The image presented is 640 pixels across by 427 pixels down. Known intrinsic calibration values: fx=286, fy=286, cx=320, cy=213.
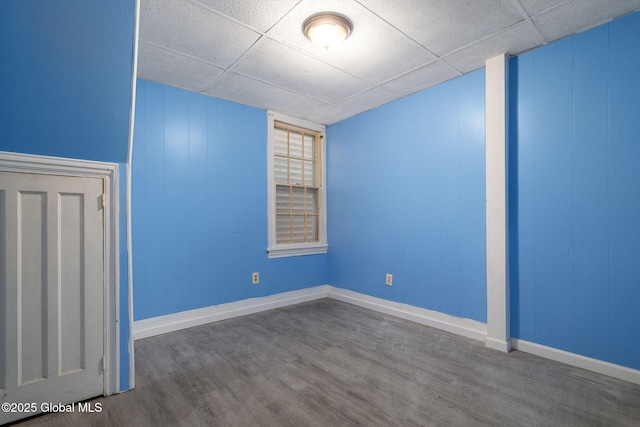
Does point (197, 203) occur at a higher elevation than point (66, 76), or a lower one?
lower

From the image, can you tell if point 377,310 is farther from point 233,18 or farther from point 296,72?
point 233,18

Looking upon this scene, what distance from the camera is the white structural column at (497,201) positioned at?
234 centimetres

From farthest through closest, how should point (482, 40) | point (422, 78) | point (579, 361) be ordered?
point (422, 78) < point (482, 40) < point (579, 361)

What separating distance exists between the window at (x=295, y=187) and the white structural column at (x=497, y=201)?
2169 millimetres

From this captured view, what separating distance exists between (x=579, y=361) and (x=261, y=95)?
11.7 ft

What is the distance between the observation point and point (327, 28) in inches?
76.7

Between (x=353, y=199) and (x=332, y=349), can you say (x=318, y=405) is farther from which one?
(x=353, y=199)

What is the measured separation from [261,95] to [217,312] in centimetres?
240

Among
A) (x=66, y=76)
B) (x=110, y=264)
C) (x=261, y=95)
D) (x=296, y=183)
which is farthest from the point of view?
(x=296, y=183)

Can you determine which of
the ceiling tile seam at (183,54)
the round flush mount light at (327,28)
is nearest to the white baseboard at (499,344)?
the round flush mount light at (327,28)

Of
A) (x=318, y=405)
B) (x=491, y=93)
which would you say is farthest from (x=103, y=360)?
(x=491, y=93)

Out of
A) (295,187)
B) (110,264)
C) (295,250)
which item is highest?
(295,187)

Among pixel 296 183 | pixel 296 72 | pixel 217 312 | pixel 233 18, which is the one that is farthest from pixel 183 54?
pixel 217 312

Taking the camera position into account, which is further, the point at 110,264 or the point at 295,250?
the point at 295,250
